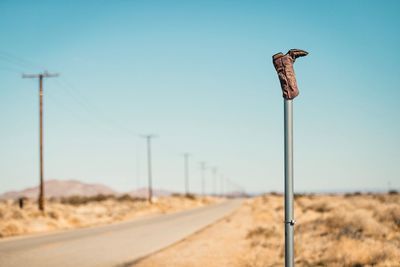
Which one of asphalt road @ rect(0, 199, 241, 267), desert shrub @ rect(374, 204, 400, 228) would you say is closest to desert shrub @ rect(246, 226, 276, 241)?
asphalt road @ rect(0, 199, 241, 267)

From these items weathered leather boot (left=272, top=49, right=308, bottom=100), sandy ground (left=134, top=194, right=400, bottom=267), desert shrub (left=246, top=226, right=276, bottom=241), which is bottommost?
desert shrub (left=246, top=226, right=276, bottom=241)

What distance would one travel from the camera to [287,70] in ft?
17.9

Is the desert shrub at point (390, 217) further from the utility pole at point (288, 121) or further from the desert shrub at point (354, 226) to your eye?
the utility pole at point (288, 121)

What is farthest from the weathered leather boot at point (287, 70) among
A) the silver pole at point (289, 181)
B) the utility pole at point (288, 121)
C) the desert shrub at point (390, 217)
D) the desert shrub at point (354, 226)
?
the desert shrub at point (390, 217)

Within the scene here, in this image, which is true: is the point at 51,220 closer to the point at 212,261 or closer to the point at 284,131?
the point at 212,261

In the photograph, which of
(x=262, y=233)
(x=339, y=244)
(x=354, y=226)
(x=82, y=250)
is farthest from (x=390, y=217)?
(x=82, y=250)

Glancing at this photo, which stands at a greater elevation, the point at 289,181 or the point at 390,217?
the point at 289,181

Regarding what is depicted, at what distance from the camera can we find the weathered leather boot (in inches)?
212

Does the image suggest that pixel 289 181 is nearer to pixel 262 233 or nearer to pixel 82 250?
pixel 82 250

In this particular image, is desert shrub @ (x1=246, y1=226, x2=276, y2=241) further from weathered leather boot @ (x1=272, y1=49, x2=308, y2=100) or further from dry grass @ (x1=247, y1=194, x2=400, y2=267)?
weathered leather boot @ (x1=272, y1=49, x2=308, y2=100)

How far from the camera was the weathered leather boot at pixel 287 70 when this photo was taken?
5.38m

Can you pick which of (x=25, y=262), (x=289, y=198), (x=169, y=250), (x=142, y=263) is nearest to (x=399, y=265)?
(x=289, y=198)

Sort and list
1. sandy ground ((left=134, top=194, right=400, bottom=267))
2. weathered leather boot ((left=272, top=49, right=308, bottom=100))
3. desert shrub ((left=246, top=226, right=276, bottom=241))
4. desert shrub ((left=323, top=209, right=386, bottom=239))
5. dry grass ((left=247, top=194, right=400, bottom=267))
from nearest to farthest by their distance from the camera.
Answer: weathered leather boot ((left=272, top=49, right=308, bottom=100)) < dry grass ((left=247, top=194, right=400, bottom=267)) < sandy ground ((left=134, top=194, right=400, bottom=267)) < desert shrub ((left=323, top=209, right=386, bottom=239)) < desert shrub ((left=246, top=226, right=276, bottom=241))

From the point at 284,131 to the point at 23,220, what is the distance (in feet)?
66.5
